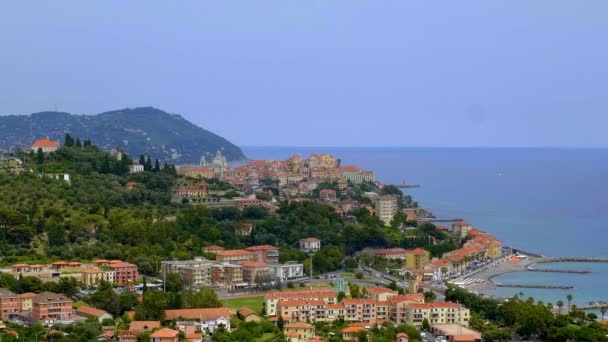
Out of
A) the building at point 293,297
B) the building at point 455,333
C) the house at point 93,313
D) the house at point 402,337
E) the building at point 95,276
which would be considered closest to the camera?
the house at point 402,337

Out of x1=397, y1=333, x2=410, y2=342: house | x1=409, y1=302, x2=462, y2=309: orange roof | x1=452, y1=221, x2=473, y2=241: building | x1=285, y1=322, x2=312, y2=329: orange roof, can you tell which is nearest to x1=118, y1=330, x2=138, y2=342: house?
x1=285, y1=322, x2=312, y2=329: orange roof

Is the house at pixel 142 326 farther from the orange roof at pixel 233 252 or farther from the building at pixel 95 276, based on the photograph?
the orange roof at pixel 233 252

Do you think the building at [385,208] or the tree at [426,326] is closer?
the tree at [426,326]

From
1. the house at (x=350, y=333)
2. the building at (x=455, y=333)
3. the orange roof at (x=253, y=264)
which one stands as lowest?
the building at (x=455, y=333)

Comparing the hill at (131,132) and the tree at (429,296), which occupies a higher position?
the hill at (131,132)

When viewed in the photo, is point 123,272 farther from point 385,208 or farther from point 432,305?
point 385,208

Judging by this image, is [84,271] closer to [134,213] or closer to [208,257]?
[208,257]

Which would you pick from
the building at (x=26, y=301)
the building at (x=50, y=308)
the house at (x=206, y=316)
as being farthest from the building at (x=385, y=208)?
the building at (x=50, y=308)

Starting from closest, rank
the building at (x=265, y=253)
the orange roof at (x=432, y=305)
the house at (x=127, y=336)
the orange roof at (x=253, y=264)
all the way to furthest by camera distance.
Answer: the house at (x=127, y=336) → the orange roof at (x=432, y=305) → the orange roof at (x=253, y=264) → the building at (x=265, y=253)
